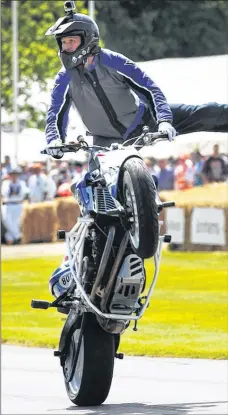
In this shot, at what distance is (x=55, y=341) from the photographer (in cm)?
1303

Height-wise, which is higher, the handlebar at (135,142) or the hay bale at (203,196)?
the handlebar at (135,142)

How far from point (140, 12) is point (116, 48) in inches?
97.7

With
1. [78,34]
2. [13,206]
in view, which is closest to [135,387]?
[78,34]

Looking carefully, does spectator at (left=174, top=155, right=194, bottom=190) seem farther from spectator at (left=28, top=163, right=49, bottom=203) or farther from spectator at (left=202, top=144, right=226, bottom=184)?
spectator at (left=28, top=163, right=49, bottom=203)

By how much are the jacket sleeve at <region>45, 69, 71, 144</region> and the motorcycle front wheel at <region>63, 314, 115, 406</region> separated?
1166 mm

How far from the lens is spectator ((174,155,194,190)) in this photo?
29.6 metres

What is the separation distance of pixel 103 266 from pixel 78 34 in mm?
1447

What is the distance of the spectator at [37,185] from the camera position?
31.2m

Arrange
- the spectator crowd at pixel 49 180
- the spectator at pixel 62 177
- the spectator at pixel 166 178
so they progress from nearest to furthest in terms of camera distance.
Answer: the spectator crowd at pixel 49 180 < the spectator at pixel 166 178 < the spectator at pixel 62 177

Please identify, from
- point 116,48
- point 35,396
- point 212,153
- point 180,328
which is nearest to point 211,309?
point 180,328

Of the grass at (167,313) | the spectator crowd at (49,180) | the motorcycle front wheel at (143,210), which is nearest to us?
the motorcycle front wheel at (143,210)

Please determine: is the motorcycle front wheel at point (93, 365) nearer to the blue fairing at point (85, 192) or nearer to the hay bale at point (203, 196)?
the blue fairing at point (85, 192)

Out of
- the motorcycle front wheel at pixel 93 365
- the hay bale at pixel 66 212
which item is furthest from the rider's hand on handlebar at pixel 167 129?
the hay bale at pixel 66 212

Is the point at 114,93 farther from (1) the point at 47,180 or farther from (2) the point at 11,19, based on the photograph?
(2) the point at 11,19
